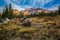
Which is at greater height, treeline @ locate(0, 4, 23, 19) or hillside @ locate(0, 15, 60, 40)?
treeline @ locate(0, 4, 23, 19)

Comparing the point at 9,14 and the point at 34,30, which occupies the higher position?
the point at 9,14

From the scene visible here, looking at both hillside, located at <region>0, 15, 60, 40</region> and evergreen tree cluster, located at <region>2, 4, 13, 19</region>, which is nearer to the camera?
hillside, located at <region>0, 15, 60, 40</region>

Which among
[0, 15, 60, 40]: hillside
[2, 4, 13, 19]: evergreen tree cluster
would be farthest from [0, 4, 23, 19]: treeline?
[0, 15, 60, 40]: hillside

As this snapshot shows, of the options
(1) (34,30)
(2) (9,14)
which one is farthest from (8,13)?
(1) (34,30)

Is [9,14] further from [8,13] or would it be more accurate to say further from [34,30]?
[34,30]

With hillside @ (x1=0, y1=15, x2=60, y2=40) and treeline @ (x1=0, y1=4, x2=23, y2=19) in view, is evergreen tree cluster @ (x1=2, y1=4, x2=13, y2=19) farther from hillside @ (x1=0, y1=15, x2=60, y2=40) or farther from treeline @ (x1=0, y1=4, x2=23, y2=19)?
hillside @ (x1=0, y1=15, x2=60, y2=40)

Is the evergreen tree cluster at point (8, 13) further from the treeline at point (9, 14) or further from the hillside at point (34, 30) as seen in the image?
the hillside at point (34, 30)

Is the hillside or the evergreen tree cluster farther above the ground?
the evergreen tree cluster

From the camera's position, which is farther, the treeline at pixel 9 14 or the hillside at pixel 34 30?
the treeline at pixel 9 14

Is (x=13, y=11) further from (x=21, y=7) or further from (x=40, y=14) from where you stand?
(x=40, y=14)

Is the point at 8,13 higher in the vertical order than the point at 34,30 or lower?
higher

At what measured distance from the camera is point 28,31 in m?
6.66

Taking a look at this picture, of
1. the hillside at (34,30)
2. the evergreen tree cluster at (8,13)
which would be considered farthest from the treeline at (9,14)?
the hillside at (34,30)

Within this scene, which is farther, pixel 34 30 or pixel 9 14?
pixel 9 14
